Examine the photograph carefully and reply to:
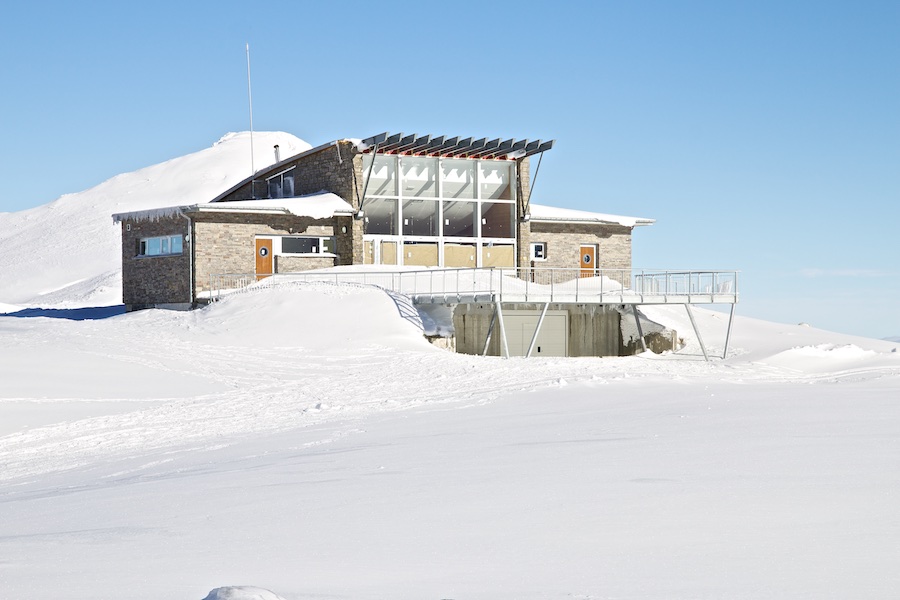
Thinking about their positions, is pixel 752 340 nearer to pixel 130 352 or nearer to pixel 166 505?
pixel 130 352

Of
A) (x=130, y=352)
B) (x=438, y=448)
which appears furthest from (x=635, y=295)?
(x=438, y=448)

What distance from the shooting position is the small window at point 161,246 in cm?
3325

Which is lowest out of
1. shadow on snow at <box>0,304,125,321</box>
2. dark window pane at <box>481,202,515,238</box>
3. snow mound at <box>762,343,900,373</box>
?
snow mound at <box>762,343,900,373</box>

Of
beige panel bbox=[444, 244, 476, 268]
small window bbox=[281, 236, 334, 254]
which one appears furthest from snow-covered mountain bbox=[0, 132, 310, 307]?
beige panel bbox=[444, 244, 476, 268]

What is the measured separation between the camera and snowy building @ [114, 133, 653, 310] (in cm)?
3244

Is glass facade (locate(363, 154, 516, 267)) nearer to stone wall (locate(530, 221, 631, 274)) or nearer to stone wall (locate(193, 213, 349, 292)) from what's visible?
stone wall (locate(530, 221, 631, 274))

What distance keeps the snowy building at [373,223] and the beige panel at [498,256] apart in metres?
0.04

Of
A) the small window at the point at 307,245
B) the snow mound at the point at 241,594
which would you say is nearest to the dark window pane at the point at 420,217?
the small window at the point at 307,245

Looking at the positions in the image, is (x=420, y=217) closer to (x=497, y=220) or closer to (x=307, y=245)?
(x=497, y=220)

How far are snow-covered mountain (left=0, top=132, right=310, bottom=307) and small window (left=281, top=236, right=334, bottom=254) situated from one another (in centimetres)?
4222

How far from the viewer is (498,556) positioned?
5602 millimetres

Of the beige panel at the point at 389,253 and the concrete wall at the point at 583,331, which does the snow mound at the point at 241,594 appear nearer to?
the concrete wall at the point at 583,331

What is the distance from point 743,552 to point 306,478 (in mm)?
4297

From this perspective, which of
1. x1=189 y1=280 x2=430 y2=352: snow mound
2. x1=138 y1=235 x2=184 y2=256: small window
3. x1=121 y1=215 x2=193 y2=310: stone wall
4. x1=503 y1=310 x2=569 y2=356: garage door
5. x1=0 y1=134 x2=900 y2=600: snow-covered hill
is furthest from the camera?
x1=138 y1=235 x2=184 y2=256: small window
